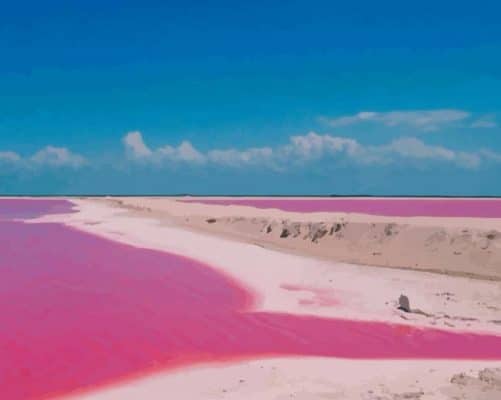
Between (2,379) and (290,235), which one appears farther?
(290,235)

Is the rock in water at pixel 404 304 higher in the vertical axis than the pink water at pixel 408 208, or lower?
lower

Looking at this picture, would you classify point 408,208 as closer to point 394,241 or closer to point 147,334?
point 394,241

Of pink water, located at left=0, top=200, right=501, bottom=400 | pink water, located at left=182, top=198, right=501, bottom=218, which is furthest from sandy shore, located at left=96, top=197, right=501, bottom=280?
pink water, located at left=182, top=198, right=501, bottom=218

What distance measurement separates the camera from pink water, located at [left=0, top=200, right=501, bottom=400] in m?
9.44

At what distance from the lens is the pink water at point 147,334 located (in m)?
9.44

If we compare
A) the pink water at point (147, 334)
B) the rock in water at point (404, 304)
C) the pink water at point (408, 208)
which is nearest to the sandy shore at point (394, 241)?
the rock in water at point (404, 304)

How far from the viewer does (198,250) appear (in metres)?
24.7

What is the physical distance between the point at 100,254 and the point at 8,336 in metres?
12.6

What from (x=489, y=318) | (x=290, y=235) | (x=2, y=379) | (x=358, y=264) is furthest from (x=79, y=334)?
(x=290, y=235)

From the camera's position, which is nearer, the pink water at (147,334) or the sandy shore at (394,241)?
the pink water at (147,334)

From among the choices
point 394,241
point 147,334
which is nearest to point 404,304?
point 147,334

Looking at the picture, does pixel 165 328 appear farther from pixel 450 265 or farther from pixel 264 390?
pixel 450 265

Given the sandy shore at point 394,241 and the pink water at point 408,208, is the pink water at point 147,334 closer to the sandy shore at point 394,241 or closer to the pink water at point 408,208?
the sandy shore at point 394,241

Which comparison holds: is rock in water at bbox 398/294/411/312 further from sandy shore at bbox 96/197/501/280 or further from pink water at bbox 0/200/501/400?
sandy shore at bbox 96/197/501/280
